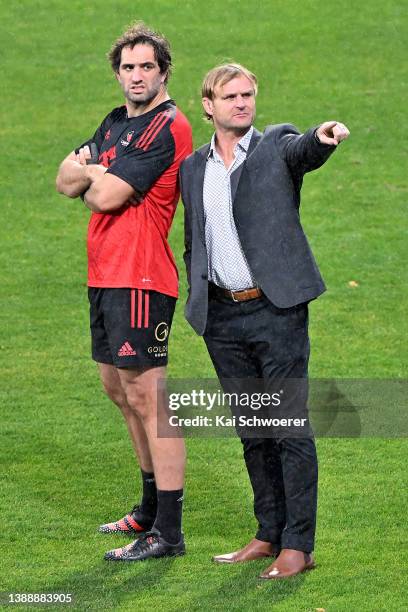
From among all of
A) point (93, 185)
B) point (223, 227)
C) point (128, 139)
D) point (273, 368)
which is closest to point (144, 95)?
point (128, 139)

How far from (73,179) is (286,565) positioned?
2003mm

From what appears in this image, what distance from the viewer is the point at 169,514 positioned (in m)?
6.25

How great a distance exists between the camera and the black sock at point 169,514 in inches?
246

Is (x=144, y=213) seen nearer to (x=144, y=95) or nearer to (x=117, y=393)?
(x=144, y=95)

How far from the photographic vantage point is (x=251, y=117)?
582 cm

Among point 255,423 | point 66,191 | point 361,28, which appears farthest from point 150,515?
point 361,28

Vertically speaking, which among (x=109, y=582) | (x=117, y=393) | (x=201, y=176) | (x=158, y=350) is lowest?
(x=109, y=582)

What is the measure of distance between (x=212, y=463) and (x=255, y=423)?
1633mm

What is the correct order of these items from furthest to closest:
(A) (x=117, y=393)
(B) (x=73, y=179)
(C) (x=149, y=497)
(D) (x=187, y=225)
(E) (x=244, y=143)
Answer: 1. (C) (x=149, y=497)
2. (A) (x=117, y=393)
3. (B) (x=73, y=179)
4. (D) (x=187, y=225)
5. (E) (x=244, y=143)

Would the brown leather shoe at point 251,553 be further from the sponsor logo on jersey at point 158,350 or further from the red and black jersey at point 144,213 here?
the red and black jersey at point 144,213

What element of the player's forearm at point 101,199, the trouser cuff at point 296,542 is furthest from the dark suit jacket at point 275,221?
the trouser cuff at point 296,542

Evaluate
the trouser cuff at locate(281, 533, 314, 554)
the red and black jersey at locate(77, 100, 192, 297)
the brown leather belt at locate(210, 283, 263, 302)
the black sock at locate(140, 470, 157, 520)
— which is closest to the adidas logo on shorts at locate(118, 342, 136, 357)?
the red and black jersey at locate(77, 100, 192, 297)

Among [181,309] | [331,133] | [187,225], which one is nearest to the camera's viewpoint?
[331,133]

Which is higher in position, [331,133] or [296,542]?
[331,133]
